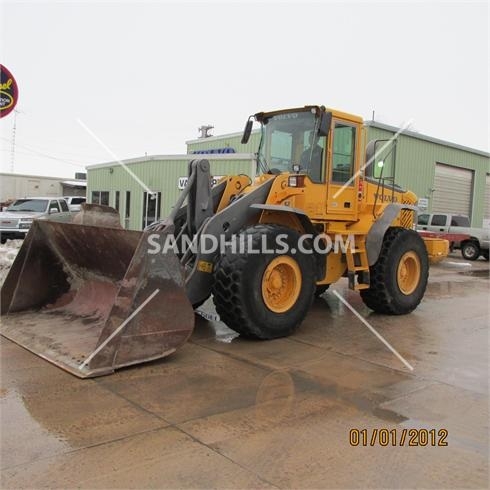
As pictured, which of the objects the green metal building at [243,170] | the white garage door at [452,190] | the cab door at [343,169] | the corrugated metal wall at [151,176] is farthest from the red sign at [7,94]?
the white garage door at [452,190]

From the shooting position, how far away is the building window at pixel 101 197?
81.8 ft

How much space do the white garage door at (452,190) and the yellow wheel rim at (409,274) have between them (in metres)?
17.5

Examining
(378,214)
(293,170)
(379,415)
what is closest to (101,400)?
(379,415)

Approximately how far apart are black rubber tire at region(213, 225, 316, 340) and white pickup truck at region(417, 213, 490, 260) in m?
15.5

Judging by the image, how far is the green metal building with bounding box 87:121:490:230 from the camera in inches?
822

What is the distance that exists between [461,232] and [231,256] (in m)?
16.7

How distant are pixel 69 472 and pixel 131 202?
20.9m

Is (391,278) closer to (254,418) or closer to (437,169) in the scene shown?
(254,418)

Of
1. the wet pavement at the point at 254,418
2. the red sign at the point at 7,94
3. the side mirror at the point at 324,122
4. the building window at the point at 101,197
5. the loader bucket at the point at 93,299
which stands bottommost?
the wet pavement at the point at 254,418

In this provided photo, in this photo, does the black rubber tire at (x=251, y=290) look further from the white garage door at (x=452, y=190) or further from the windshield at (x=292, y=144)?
the white garage door at (x=452, y=190)

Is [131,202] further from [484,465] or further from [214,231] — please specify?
[484,465]

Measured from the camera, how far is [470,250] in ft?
65.4
